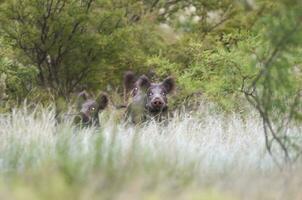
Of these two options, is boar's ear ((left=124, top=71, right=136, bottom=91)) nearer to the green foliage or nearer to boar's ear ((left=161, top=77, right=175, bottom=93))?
boar's ear ((left=161, top=77, right=175, bottom=93))

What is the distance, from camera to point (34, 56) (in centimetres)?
1761

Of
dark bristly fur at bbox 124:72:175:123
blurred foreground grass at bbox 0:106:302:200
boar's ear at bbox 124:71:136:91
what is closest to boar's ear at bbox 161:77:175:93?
dark bristly fur at bbox 124:72:175:123

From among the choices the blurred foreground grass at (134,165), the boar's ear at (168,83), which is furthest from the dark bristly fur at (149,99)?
the blurred foreground grass at (134,165)

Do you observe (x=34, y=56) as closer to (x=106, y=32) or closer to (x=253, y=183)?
(x=106, y=32)

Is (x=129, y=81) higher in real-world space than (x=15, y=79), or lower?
higher

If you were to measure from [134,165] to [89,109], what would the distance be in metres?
4.73

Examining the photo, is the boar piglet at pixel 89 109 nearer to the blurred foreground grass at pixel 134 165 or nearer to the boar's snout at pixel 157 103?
the boar's snout at pixel 157 103

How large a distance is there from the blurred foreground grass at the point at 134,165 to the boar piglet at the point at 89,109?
1.09 meters

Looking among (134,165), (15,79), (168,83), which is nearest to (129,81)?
(168,83)

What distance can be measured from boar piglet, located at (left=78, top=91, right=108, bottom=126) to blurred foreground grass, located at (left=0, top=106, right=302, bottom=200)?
3.58ft

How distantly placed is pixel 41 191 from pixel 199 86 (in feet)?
28.0

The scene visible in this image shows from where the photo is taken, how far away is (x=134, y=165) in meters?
7.57

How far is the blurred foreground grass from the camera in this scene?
6449 mm

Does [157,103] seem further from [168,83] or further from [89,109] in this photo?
[89,109]
